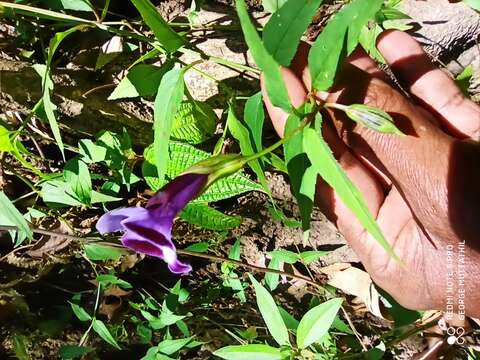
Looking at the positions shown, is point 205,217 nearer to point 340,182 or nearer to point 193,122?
point 193,122

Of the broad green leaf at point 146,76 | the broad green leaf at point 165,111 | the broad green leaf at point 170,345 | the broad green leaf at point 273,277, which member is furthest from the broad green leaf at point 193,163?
the broad green leaf at point 170,345

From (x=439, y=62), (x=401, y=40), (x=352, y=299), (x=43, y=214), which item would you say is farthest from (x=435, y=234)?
(x=43, y=214)

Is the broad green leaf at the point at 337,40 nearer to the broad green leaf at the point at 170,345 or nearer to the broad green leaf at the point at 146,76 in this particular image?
the broad green leaf at the point at 146,76

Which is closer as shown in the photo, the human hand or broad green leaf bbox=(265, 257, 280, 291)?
the human hand

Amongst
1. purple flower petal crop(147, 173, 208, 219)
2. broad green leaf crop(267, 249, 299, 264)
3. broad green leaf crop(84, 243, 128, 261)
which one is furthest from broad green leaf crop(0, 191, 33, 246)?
broad green leaf crop(267, 249, 299, 264)

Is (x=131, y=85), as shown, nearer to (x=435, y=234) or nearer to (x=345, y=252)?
(x=435, y=234)

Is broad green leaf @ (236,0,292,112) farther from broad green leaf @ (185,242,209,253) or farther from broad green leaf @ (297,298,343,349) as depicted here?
broad green leaf @ (185,242,209,253)

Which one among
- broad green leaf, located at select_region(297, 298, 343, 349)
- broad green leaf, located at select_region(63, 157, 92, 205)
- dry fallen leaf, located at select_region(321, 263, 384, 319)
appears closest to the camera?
broad green leaf, located at select_region(297, 298, 343, 349)
